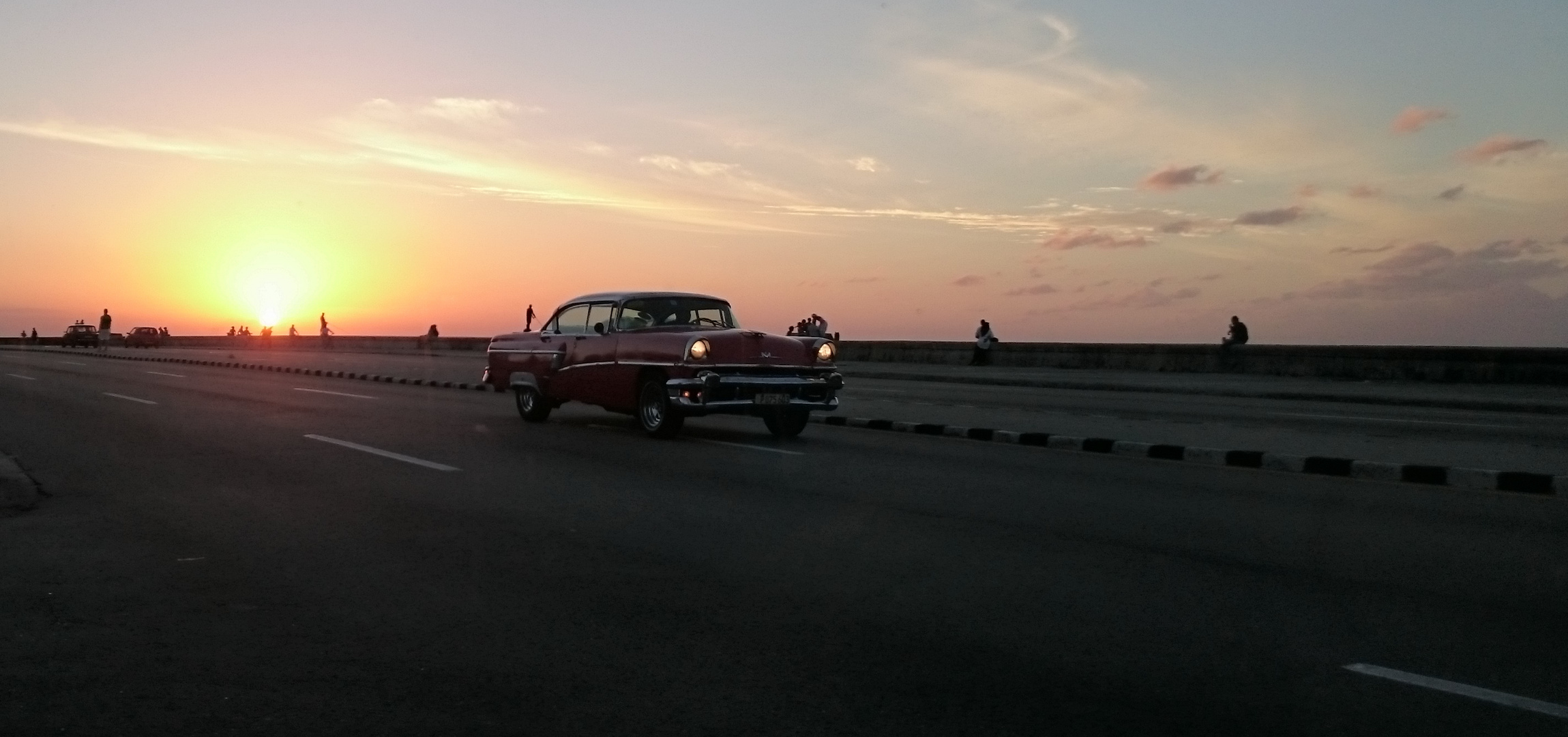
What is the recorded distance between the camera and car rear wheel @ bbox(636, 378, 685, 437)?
49.7 feet

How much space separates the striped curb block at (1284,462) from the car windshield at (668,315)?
281 centimetres

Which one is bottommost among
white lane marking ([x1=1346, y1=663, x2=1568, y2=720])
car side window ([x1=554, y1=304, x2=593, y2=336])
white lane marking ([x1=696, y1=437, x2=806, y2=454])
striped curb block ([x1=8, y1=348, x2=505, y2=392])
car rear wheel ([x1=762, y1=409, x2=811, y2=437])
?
white lane marking ([x1=1346, y1=663, x2=1568, y2=720])

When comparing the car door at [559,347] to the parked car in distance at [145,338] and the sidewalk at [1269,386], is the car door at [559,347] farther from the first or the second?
the parked car in distance at [145,338]

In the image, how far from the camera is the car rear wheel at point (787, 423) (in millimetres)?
16062

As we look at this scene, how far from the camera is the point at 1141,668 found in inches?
215

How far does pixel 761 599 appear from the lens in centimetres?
669

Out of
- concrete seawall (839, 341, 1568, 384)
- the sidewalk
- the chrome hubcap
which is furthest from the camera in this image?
concrete seawall (839, 341, 1568, 384)

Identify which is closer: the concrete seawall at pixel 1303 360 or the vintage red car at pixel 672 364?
the vintage red car at pixel 672 364

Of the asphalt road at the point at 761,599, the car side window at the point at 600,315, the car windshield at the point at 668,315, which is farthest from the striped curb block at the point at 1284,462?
the car side window at the point at 600,315

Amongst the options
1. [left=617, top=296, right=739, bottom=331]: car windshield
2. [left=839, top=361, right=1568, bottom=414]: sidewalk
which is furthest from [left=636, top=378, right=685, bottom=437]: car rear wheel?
[left=839, top=361, right=1568, bottom=414]: sidewalk

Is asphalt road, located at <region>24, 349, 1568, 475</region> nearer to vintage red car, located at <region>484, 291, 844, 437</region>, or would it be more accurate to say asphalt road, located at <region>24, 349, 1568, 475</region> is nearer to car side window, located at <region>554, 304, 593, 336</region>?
vintage red car, located at <region>484, 291, 844, 437</region>

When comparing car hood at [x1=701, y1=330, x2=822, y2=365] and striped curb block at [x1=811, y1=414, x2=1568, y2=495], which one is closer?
striped curb block at [x1=811, y1=414, x2=1568, y2=495]

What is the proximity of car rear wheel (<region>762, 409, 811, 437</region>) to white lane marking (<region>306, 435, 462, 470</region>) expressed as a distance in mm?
4428

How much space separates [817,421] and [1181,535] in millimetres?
10137
